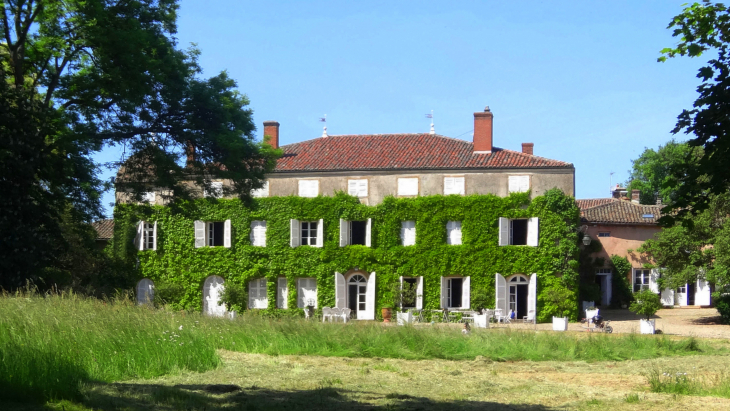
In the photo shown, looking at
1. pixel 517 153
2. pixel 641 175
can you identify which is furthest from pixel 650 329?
pixel 641 175

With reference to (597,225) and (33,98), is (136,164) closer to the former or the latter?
(33,98)

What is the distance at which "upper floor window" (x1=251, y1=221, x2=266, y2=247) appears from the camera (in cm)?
3509

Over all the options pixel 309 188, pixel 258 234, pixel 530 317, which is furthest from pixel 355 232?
pixel 530 317

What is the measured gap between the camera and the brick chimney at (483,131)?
34.6 meters

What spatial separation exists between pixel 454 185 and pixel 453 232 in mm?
1955

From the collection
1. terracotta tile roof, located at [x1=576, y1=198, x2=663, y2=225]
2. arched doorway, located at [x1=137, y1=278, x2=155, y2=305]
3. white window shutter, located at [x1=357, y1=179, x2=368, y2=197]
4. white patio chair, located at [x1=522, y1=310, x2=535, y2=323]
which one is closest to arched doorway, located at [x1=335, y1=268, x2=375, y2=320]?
white window shutter, located at [x1=357, y1=179, x2=368, y2=197]

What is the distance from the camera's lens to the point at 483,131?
1363 inches

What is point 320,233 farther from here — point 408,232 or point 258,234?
point 408,232

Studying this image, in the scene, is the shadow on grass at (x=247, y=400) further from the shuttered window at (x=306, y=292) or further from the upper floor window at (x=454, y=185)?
the shuttered window at (x=306, y=292)

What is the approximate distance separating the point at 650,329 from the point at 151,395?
1902cm

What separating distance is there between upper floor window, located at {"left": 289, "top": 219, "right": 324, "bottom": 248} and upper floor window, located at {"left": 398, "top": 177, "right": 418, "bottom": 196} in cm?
360

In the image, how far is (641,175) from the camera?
55.6 m

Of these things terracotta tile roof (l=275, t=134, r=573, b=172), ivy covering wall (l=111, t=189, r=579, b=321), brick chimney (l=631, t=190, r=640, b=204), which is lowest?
ivy covering wall (l=111, t=189, r=579, b=321)

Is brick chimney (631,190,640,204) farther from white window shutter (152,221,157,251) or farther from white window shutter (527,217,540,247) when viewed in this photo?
white window shutter (152,221,157,251)
